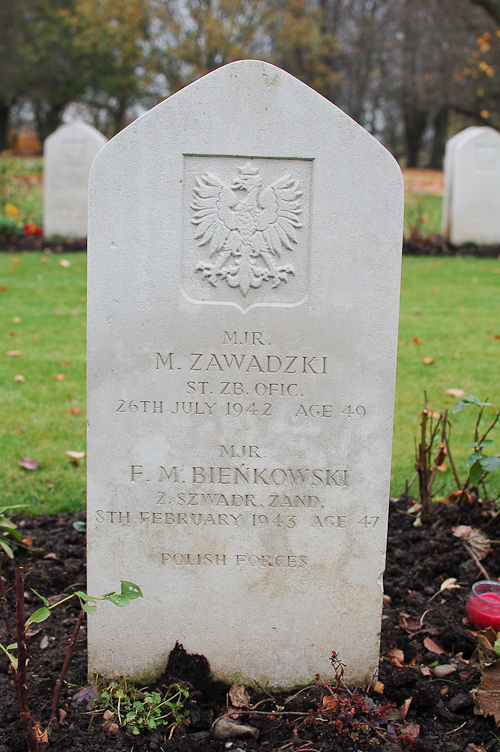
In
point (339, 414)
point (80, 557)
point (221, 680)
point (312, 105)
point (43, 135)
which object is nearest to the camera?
point (312, 105)

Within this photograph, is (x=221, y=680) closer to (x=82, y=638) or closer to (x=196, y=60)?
(x=82, y=638)

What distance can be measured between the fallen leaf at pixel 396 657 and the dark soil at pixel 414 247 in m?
9.64

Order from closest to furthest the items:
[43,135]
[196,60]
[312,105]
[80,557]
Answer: [312,105]
[80,557]
[196,60]
[43,135]

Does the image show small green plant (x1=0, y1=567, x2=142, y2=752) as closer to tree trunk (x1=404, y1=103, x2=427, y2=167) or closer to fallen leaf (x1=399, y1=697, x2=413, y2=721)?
fallen leaf (x1=399, y1=697, x2=413, y2=721)

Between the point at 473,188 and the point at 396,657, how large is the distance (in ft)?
33.2

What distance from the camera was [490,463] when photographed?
10.4 feet

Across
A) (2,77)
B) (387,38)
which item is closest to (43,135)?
(2,77)

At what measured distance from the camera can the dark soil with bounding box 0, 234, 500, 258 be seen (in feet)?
38.1

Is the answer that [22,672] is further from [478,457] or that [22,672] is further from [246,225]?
[478,457]

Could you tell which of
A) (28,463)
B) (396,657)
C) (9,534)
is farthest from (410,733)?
(28,463)

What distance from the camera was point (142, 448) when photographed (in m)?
2.51

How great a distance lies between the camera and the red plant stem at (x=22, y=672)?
6.34 feet

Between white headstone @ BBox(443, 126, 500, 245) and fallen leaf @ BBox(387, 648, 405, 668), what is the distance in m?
9.94

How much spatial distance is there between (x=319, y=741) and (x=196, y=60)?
18.9 meters
